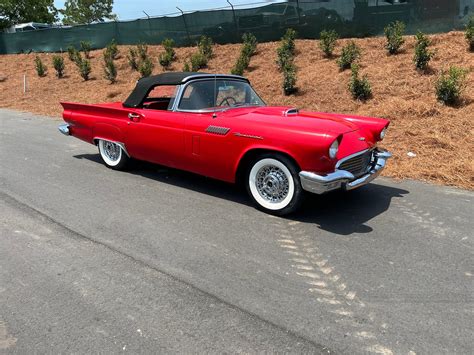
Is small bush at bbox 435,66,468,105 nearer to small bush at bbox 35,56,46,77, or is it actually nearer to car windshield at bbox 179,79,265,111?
car windshield at bbox 179,79,265,111

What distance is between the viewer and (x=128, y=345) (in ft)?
7.98

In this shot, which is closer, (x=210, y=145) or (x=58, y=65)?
(x=210, y=145)

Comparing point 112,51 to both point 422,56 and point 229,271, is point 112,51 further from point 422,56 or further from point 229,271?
point 229,271

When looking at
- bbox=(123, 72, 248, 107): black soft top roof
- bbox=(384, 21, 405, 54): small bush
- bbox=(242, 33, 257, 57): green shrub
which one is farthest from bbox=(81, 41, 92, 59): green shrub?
bbox=(123, 72, 248, 107): black soft top roof

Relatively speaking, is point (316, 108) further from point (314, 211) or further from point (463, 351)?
point (463, 351)

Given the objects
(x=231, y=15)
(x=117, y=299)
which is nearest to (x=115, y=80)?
(x=231, y=15)

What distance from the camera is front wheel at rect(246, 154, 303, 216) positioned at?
4172 millimetres

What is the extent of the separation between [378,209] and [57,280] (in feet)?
10.6

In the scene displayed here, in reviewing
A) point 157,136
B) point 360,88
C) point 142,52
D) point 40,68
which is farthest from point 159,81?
point 40,68

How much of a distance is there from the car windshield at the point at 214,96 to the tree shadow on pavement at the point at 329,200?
1.03 meters

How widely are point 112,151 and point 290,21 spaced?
425 inches

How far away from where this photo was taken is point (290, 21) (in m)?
14.9

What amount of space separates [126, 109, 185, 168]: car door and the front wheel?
3.31 ft

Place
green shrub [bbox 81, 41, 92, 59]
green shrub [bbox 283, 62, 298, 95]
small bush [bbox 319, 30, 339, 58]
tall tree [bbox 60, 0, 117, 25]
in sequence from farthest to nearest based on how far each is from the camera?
tall tree [bbox 60, 0, 117, 25] < green shrub [bbox 81, 41, 92, 59] < small bush [bbox 319, 30, 339, 58] < green shrub [bbox 283, 62, 298, 95]
